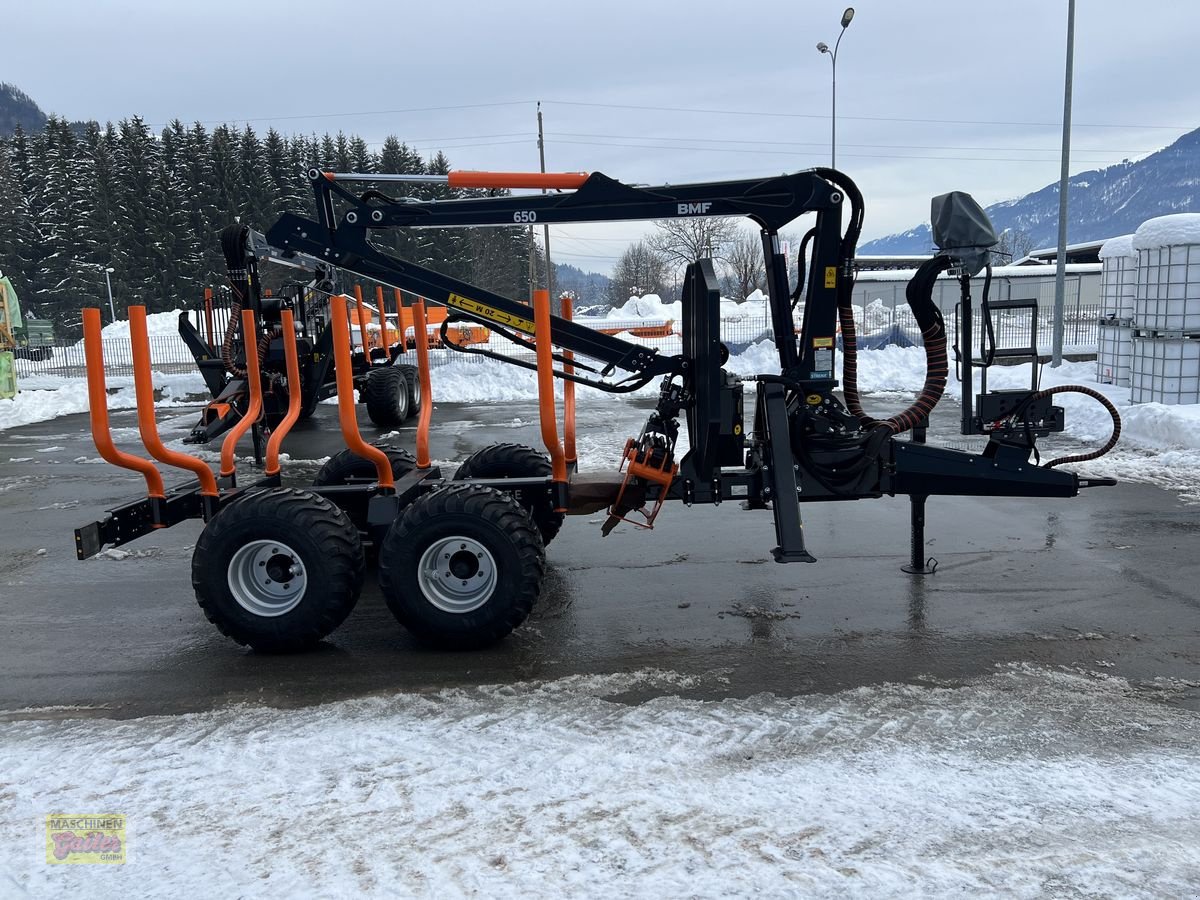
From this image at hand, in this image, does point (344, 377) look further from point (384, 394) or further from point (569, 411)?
point (384, 394)

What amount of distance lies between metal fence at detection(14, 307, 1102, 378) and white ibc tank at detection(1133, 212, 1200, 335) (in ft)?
35.3

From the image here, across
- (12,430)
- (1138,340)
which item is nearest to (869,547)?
(1138,340)

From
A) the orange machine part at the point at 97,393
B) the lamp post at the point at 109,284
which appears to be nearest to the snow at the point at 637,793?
the orange machine part at the point at 97,393

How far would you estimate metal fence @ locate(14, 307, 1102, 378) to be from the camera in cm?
2661

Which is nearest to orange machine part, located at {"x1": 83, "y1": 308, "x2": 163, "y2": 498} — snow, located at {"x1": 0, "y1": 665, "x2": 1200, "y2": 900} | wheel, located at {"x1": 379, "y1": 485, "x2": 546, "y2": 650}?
snow, located at {"x1": 0, "y1": 665, "x2": 1200, "y2": 900}

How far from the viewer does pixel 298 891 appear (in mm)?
3197

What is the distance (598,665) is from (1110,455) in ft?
27.7

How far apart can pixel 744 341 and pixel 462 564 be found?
2408 cm

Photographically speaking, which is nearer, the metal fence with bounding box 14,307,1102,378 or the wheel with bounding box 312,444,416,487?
the wheel with bounding box 312,444,416,487

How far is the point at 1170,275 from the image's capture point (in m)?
13.2

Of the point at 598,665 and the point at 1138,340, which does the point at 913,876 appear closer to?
the point at 598,665

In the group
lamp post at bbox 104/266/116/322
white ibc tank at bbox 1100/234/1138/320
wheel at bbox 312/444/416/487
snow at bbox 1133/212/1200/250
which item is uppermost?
lamp post at bbox 104/266/116/322

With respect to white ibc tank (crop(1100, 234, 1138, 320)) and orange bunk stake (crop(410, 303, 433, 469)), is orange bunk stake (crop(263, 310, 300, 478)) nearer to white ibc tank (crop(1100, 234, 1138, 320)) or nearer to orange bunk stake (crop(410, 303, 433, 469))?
orange bunk stake (crop(410, 303, 433, 469))

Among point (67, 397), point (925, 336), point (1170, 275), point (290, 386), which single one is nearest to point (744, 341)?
point (1170, 275)
